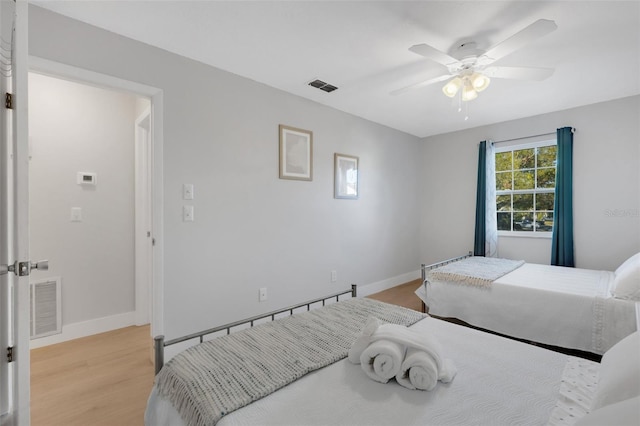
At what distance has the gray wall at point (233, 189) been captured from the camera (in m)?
2.10

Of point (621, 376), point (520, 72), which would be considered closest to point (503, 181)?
point (520, 72)

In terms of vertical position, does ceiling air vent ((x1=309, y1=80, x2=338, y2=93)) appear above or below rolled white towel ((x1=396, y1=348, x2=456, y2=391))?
above

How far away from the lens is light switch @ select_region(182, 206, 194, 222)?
7.58ft

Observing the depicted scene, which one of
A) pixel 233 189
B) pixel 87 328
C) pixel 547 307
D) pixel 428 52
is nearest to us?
pixel 428 52

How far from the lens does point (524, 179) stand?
404 centimetres

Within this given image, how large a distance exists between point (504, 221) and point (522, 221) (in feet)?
0.71

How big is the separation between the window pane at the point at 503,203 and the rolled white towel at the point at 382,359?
384 cm

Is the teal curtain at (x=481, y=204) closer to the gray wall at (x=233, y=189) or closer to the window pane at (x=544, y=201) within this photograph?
the window pane at (x=544, y=201)

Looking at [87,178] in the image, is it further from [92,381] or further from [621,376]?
[621,376]

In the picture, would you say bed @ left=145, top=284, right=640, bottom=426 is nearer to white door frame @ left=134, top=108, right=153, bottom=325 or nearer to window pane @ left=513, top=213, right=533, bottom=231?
white door frame @ left=134, top=108, right=153, bottom=325

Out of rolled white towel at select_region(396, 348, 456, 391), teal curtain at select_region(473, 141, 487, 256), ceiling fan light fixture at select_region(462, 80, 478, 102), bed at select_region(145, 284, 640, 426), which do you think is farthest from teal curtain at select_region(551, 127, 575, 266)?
rolled white towel at select_region(396, 348, 456, 391)

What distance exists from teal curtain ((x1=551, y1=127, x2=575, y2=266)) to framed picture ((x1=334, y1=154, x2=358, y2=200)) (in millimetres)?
2418

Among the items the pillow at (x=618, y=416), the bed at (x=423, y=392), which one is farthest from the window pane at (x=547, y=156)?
the pillow at (x=618, y=416)

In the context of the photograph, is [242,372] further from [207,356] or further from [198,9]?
[198,9]
